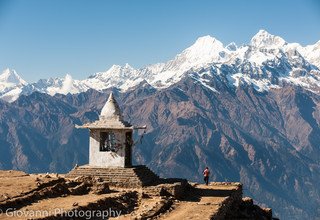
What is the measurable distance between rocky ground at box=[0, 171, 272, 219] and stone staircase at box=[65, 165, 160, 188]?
1022 mm

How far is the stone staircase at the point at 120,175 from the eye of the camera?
39.4 m

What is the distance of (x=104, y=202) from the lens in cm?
3114

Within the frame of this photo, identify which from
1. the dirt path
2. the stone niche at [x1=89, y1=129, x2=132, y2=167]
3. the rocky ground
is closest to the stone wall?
the stone niche at [x1=89, y1=129, x2=132, y2=167]

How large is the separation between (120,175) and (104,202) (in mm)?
9247

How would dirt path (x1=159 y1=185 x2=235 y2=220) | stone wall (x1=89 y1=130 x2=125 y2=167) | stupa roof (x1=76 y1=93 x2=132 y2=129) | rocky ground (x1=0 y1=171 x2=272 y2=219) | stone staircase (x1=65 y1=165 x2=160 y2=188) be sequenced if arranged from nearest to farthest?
rocky ground (x1=0 y1=171 x2=272 y2=219), dirt path (x1=159 y1=185 x2=235 y2=220), stone staircase (x1=65 y1=165 x2=160 y2=188), stone wall (x1=89 y1=130 x2=125 y2=167), stupa roof (x1=76 y1=93 x2=132 y2=129)

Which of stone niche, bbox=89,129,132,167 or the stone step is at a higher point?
stone niche, bbox=89,129,132,167

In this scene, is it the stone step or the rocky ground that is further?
the stone step

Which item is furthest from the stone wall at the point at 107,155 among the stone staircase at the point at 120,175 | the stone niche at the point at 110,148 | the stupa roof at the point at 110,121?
the stone staircase at the point at 120,175

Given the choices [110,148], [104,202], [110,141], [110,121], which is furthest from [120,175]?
[104,202]

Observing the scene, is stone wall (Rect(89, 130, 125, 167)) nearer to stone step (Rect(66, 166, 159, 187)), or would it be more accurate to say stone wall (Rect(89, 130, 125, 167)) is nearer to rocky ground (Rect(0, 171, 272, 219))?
stone step (Rect(66, 166, 159, 187))

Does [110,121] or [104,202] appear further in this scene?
[110,121]

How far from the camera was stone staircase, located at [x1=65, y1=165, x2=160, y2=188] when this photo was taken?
129 feet

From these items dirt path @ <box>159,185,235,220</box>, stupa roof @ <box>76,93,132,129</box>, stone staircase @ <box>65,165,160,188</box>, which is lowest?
dirt path @ <box>159,185,235,220</box>

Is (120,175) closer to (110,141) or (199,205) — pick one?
(110,141)
